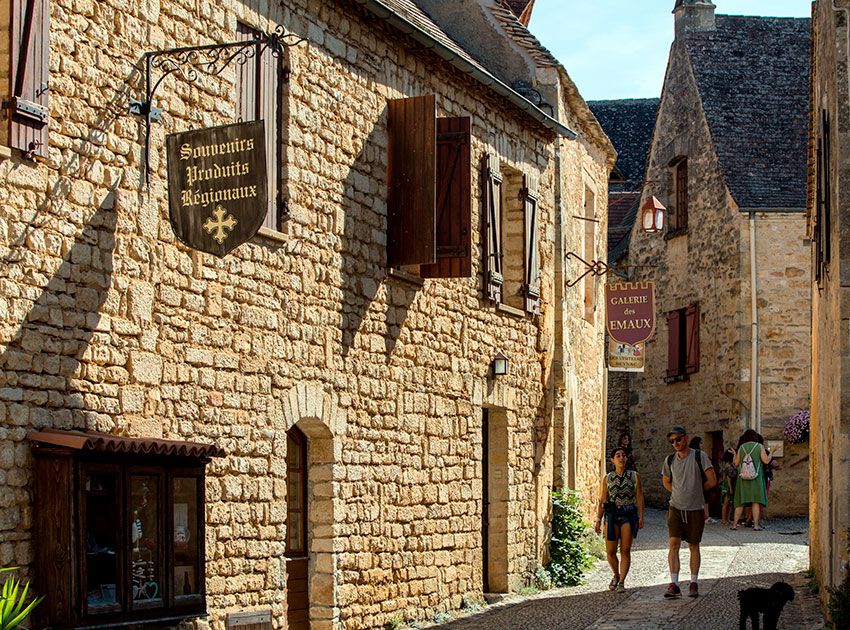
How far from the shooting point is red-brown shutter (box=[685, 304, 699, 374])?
29.7 meters

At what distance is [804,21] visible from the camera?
31.2m

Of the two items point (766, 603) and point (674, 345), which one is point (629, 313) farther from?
point (674, 345)

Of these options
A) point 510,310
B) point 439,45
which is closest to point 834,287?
point 439,45

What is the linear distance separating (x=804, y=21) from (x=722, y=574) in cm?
1727

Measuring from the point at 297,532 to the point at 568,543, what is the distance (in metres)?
6.42

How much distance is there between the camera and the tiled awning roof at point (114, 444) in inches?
338

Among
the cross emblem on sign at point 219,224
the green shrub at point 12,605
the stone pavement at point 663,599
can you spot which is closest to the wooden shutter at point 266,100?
the cross emblem on sign at point 219,224

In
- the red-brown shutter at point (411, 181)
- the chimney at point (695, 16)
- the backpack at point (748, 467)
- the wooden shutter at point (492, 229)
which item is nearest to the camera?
the red-brown shutter at point (411, 181)

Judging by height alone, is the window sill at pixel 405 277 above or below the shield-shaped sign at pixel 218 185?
below

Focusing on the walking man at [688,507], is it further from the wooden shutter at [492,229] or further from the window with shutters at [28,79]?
the window with shutters at [28,79]

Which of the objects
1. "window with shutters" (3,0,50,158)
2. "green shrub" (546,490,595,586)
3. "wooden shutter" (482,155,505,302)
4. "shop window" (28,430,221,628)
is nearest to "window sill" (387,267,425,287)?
"wooden shutter" (482,155,505,302)

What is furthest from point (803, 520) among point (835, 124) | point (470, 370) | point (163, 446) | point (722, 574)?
point (163, 446)

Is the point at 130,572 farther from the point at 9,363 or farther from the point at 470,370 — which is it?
the point at 470,370

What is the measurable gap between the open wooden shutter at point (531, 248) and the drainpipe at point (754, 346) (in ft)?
35.2
